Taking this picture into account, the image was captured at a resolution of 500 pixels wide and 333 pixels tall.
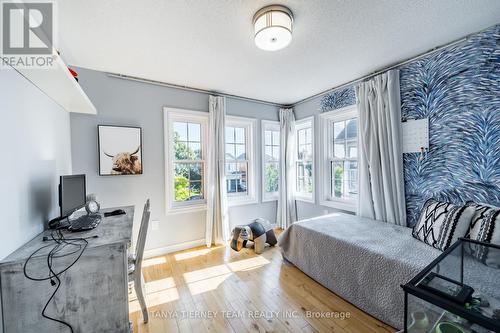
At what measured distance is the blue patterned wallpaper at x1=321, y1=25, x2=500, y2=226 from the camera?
6.09ft

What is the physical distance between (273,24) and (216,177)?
88.8 inches

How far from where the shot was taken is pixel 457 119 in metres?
2.05

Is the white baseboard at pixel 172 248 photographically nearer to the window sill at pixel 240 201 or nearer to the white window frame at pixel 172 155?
the white window frame at pixel 172 155

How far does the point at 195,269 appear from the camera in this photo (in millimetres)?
2553

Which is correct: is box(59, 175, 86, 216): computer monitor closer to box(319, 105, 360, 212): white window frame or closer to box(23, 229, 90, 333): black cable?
box(23, 229, 90, 333): black cable

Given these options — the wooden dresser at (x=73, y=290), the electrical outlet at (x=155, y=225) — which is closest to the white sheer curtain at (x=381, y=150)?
the wooden dresser at (x=73, y=290)

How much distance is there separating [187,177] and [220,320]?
2046 millimetres

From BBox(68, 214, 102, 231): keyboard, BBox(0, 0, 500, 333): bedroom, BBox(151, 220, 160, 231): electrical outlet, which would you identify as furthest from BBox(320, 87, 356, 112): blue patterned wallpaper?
BBox(68, 214, 102, 231): keyboard

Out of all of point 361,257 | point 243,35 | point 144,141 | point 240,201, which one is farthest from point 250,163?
point 361,257

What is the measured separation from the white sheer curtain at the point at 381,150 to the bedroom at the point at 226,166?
0.07 feet

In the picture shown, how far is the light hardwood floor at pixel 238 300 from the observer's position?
1.67 m

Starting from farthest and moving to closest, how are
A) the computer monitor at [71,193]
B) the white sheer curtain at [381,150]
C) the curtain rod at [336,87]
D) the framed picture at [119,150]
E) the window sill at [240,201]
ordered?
the window sill at [240,201], the framed picture at [119,150], the white sheer curtain at [381,150], the curtain rod at [336,87], the computer monitor at [71,193]

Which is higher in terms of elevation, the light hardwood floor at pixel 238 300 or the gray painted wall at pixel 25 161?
the gray painted wall at pixel 25 161

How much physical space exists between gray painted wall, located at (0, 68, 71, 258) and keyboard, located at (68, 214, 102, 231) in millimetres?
212
